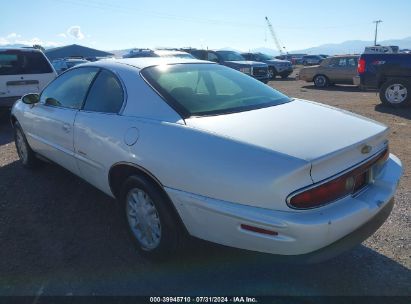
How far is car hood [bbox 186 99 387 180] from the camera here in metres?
2.22

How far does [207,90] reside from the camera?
10.7 feet

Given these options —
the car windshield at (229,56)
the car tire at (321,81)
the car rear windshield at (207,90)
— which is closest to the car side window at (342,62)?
the car tire at (321,81)

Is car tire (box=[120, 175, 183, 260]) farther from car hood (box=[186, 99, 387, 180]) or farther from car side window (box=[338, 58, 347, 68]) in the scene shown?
car side window (box=[338, 58, 347, 68])

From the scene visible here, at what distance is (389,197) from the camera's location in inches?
103

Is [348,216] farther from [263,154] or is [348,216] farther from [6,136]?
[6,136]

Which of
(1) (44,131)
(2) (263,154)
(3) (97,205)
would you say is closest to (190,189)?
(2) (263,154)

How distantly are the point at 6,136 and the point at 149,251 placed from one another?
607cm

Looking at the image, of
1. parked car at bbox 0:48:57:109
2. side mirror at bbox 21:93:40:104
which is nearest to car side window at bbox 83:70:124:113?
side mirror at bbox 21:93:40:104

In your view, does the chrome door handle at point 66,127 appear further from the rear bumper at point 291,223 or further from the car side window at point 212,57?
the car side window at point 212,57

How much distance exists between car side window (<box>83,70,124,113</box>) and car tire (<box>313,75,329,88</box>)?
51.8ft

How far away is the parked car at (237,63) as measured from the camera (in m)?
16.5

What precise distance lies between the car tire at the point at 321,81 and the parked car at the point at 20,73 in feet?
42.5

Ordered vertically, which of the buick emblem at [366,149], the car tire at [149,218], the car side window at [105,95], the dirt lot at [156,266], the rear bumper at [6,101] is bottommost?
the dirt lot at [156,266]

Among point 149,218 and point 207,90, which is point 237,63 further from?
point 149,218
